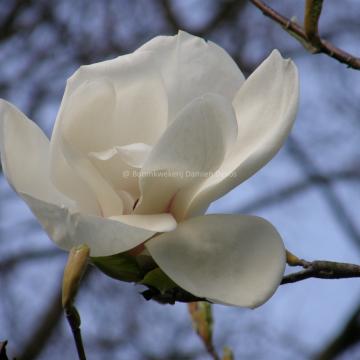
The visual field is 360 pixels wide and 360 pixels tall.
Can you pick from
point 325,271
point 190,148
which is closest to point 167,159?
point 190,148

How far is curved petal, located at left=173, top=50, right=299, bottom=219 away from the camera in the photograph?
0.87 m

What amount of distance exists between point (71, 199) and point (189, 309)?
51 centimetres

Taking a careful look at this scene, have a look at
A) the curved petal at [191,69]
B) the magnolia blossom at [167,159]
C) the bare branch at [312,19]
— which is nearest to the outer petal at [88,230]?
the magnolia blossom at [167,159]

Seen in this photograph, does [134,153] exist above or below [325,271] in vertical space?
above

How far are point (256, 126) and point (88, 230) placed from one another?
22 centimetres

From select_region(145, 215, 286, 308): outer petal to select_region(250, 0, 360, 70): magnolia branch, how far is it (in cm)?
33

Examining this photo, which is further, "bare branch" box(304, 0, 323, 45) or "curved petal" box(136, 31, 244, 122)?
"bare branch" box(304, 0, 323, 45)

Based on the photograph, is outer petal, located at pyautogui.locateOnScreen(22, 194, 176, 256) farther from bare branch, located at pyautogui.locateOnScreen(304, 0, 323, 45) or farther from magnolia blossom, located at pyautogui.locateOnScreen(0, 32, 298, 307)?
bare branch, located at pyautogui.locateOnScreen(304, 0, 323, 45)

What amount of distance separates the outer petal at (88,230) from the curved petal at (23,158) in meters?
0.09

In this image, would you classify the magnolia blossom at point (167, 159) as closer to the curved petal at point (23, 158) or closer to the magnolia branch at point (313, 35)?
the curved petal at point (23, 158)

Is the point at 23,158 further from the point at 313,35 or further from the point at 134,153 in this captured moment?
the point at 313,35

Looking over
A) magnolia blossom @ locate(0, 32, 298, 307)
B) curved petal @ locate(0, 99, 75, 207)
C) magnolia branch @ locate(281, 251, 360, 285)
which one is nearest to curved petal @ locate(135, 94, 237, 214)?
magnolia blossom @ locate(0, 32, 298, 307)

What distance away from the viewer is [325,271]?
101 cm

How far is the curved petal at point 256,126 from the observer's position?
868mm
